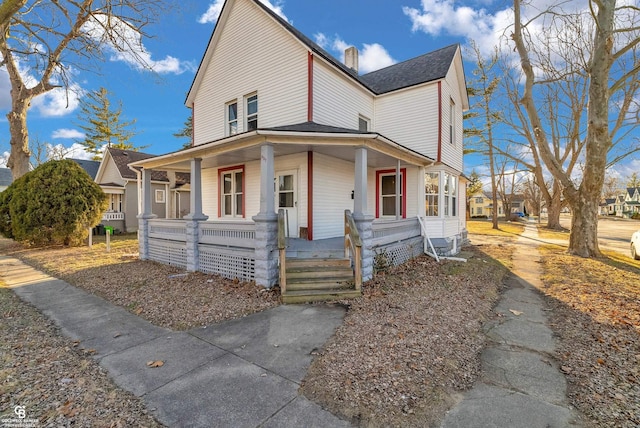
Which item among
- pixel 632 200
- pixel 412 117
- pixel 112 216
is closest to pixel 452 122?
pixel 412 117

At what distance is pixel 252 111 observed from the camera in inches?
423

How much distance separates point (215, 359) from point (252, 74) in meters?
9.85

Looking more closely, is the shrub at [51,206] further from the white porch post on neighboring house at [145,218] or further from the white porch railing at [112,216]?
the white porch railing at [112,216]

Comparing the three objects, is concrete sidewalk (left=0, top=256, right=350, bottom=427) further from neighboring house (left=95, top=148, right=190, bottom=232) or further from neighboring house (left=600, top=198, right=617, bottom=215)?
neighboring house (left=600, top=198, right=617, bottom=215)

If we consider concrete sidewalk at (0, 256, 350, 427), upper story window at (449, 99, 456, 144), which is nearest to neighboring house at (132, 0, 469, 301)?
upper story window at (449, 99, 456, 144)

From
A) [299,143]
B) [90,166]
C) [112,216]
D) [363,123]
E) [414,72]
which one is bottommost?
[112,216]

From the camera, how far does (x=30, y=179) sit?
1284 centimetres

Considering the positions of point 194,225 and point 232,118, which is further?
point 232,118

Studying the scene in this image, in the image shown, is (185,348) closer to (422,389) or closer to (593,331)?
(422,389)

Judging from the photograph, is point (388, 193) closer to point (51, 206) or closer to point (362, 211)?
point (362, 211)

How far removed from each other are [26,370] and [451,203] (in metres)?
12.7

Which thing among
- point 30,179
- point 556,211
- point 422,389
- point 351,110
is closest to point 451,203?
point 351,110

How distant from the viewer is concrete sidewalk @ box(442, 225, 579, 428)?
2625 millimetres

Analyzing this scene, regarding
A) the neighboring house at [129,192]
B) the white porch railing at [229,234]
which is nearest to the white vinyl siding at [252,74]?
the white porch railing at [229,234]
